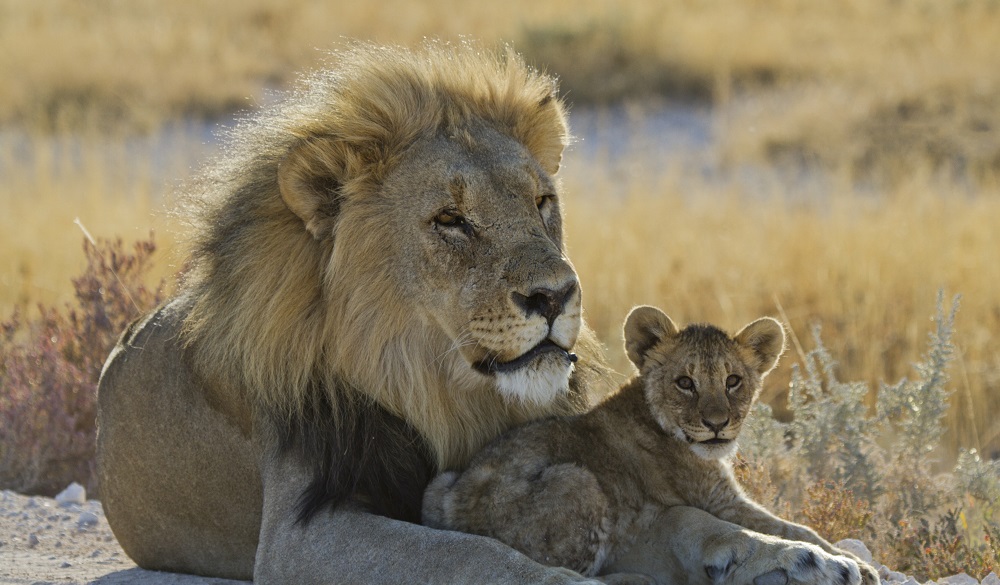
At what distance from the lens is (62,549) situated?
Result: 5.01 m

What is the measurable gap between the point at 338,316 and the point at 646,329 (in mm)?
920

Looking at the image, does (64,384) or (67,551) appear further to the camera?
(64,384)

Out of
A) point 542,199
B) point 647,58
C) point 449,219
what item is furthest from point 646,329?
point 647,58

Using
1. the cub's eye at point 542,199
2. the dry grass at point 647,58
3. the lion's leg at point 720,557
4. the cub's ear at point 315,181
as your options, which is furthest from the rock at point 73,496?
the dry grass at point 647,58

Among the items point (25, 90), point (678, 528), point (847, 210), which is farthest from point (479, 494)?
point (25, 90)

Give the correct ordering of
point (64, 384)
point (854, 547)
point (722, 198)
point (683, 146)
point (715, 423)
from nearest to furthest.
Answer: point (715, 423)
point (854, 547)
point (64, 384)
point (722, 198)
point (683, 146)

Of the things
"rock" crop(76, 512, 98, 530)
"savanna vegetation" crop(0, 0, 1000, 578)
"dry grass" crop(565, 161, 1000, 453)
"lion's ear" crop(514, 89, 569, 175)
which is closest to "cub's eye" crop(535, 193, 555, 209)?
"lion's ear" crop(514, 89, 569, 175)

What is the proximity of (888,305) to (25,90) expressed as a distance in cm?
1313

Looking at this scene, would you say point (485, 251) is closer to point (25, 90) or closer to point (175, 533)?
point (175, 533)

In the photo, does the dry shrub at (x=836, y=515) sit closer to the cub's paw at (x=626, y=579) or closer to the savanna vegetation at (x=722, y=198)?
the savanna vegetation at (x=722, y=198)

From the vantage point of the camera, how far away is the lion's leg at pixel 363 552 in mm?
3533

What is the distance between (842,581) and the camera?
3617 millimetres

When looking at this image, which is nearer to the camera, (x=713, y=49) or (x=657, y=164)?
(x=657, y=164)

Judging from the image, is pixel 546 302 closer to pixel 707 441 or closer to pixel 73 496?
pixel 707 441
